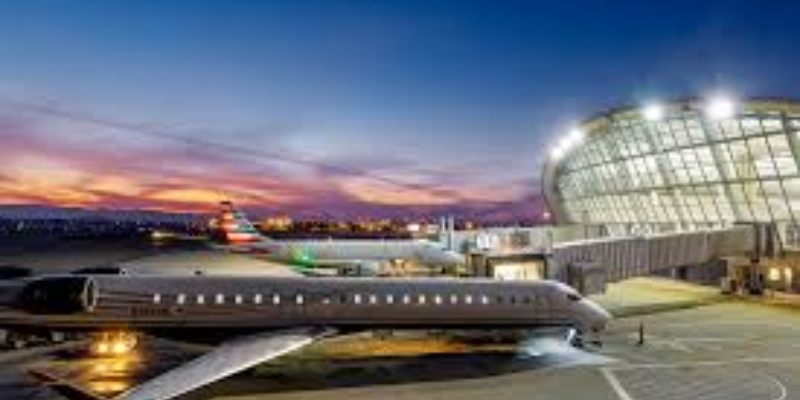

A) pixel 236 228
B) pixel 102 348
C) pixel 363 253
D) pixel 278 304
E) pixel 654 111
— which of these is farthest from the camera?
pixel 236 228

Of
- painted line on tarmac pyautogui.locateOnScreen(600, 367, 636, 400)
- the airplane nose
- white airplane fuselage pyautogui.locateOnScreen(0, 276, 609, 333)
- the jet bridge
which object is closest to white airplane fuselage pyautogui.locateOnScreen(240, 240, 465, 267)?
the jet bridge

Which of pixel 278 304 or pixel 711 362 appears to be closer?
pixel 278 304

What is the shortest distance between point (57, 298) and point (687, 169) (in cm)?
5105

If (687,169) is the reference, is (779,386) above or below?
below

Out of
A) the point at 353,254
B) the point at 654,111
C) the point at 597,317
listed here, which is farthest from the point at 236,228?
the point at 597,317

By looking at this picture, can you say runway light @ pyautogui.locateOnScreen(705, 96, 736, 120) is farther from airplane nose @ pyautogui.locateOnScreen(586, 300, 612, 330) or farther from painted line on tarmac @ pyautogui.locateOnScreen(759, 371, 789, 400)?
painted line on tarmac @ pyautogui.locateOnScreen(759, 371, 789, 400)

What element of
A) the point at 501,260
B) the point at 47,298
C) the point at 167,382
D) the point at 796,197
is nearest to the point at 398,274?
the point at 501,260

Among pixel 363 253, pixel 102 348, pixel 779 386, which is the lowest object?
pixel 779 386

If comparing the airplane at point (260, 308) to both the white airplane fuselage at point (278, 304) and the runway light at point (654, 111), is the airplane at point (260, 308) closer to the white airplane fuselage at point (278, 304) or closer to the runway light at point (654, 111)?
the white airplane fuselage at point (278, 304)

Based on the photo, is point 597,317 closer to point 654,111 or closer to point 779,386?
point 779,386

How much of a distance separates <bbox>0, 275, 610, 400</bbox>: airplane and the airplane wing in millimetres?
69

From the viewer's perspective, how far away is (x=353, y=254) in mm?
69938

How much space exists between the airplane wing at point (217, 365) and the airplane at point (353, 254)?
34371 millimetres

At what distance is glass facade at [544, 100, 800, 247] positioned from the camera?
54.5 m
